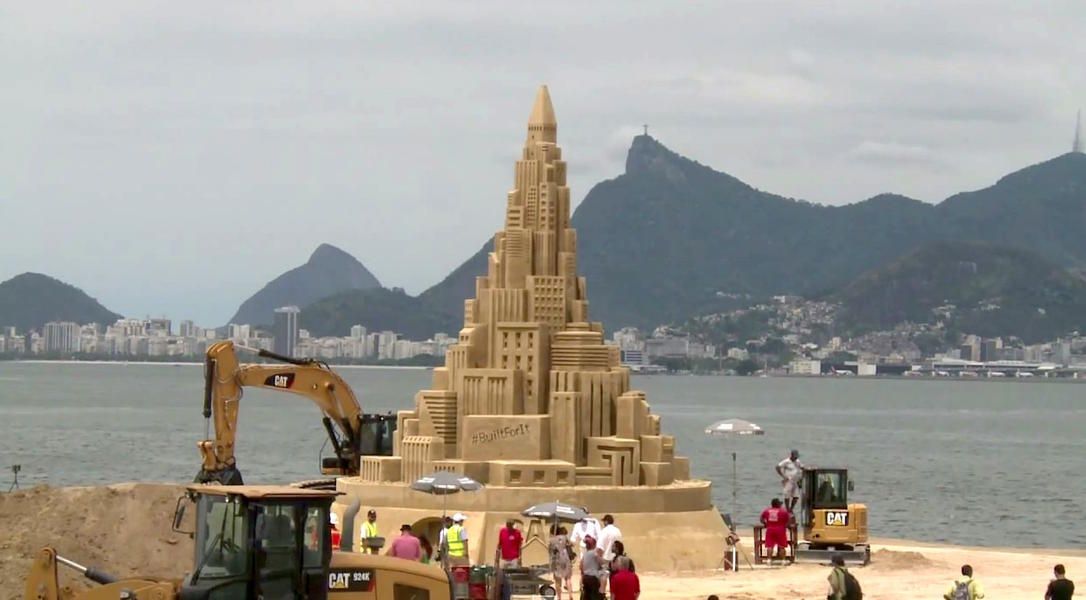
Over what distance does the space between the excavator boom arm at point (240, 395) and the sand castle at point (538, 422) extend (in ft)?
8.05

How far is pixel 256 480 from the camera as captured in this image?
77.4 meters

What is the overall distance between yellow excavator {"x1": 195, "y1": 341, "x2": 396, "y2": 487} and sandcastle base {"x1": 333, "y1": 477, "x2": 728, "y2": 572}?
299 cm

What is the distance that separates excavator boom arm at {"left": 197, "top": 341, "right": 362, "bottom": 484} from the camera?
1566 inches

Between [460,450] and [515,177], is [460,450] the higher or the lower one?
the lower one

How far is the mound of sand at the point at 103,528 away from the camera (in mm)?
30156

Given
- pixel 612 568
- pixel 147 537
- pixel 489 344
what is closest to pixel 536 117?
pixel 489 344

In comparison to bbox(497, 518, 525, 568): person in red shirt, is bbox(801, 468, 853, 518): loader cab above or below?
above

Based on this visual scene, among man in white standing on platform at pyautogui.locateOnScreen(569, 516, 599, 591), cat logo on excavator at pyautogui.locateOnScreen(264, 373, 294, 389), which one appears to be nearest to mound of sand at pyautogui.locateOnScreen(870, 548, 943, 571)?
man in white standing on platform at pyautogui.locateOnScreen(569, 516, 599, 591)

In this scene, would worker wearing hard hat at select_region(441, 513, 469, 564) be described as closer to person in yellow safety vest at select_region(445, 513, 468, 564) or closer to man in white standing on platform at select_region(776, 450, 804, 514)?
person in yellow safety vest at select_region(445, 513, 468, 564)

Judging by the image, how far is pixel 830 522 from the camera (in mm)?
37906

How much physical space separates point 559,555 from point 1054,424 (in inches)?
A: 5726

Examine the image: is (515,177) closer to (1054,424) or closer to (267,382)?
(267,382)

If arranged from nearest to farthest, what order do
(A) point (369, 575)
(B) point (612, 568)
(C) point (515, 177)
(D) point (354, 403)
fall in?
(A) point (369, 575), (B) point (612, 568), (C) point (515, 177), (D) point (354, 403)

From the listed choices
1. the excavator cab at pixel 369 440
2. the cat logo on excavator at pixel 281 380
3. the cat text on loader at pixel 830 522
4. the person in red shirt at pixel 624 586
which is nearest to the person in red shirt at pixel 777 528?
the cat text on loader at pixel 830 522
